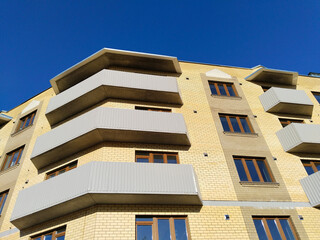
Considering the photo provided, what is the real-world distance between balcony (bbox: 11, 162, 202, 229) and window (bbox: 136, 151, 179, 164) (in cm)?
133

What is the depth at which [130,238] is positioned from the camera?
7.98 metres

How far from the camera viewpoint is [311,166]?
1215 centimetres

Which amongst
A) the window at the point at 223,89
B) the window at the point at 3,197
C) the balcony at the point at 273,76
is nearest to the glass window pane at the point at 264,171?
the window at the point at 223,89

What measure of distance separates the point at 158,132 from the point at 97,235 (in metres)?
4.88

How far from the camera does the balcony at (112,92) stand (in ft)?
41.8

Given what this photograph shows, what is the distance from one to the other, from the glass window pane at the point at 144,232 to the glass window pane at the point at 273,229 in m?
4.78

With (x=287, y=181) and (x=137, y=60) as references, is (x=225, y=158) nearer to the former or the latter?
(x=287, y=181)

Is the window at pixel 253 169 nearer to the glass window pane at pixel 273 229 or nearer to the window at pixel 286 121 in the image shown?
the glass window pane at pixel 273 229

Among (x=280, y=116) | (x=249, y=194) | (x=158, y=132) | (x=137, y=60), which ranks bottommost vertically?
(x=249, y=194)

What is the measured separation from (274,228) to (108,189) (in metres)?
6.71

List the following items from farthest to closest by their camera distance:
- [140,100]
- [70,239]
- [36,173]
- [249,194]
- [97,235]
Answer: [140,100]
[36,173]
[249,194]
[70,239]
[97,235]

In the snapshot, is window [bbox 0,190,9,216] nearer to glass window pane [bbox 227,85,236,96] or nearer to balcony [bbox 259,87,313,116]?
glass window pane [bbox 227,85,236,96]

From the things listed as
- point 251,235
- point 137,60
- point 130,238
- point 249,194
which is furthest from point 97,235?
point 137,60

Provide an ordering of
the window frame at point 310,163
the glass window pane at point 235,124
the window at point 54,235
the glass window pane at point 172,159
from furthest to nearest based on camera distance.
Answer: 1. the glass window pane at point 235,124
2. the window frame at point 310,163
3. the glass window pane at point 172,159
4. the window at point 54,235
